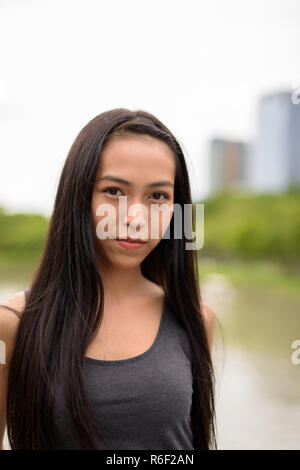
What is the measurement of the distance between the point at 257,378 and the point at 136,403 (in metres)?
3.44

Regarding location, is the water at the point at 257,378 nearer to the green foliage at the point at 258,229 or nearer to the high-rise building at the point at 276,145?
the green foliage at the point at 258,229

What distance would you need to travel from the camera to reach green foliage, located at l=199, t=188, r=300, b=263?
12109 mm

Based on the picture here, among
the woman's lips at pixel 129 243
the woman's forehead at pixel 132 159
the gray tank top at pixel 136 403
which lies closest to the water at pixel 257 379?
the gray tank top at pixel 136 403

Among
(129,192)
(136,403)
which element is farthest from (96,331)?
(129,192)

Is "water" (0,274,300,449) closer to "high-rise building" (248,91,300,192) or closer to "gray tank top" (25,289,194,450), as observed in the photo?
"gray tank top" (25,289,194,450)

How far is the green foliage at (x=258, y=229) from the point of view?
39.7 ft

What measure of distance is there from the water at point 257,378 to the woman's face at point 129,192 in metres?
0.35

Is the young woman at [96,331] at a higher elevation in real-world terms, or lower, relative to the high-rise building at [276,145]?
lower

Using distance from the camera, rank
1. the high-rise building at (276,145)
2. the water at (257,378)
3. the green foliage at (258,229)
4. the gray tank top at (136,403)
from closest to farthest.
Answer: the gray tank top at (136,403)
the water at (257,378)
the green foliage at (258,229)
the high-rise building at (276,145)

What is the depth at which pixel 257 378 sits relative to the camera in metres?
3.99

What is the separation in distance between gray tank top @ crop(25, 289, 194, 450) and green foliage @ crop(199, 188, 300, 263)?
9.65 metres

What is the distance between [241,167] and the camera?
26016mm

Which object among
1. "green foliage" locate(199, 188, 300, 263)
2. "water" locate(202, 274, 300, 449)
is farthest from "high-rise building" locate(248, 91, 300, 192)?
"water" locate(202, 274, 300, 449)
